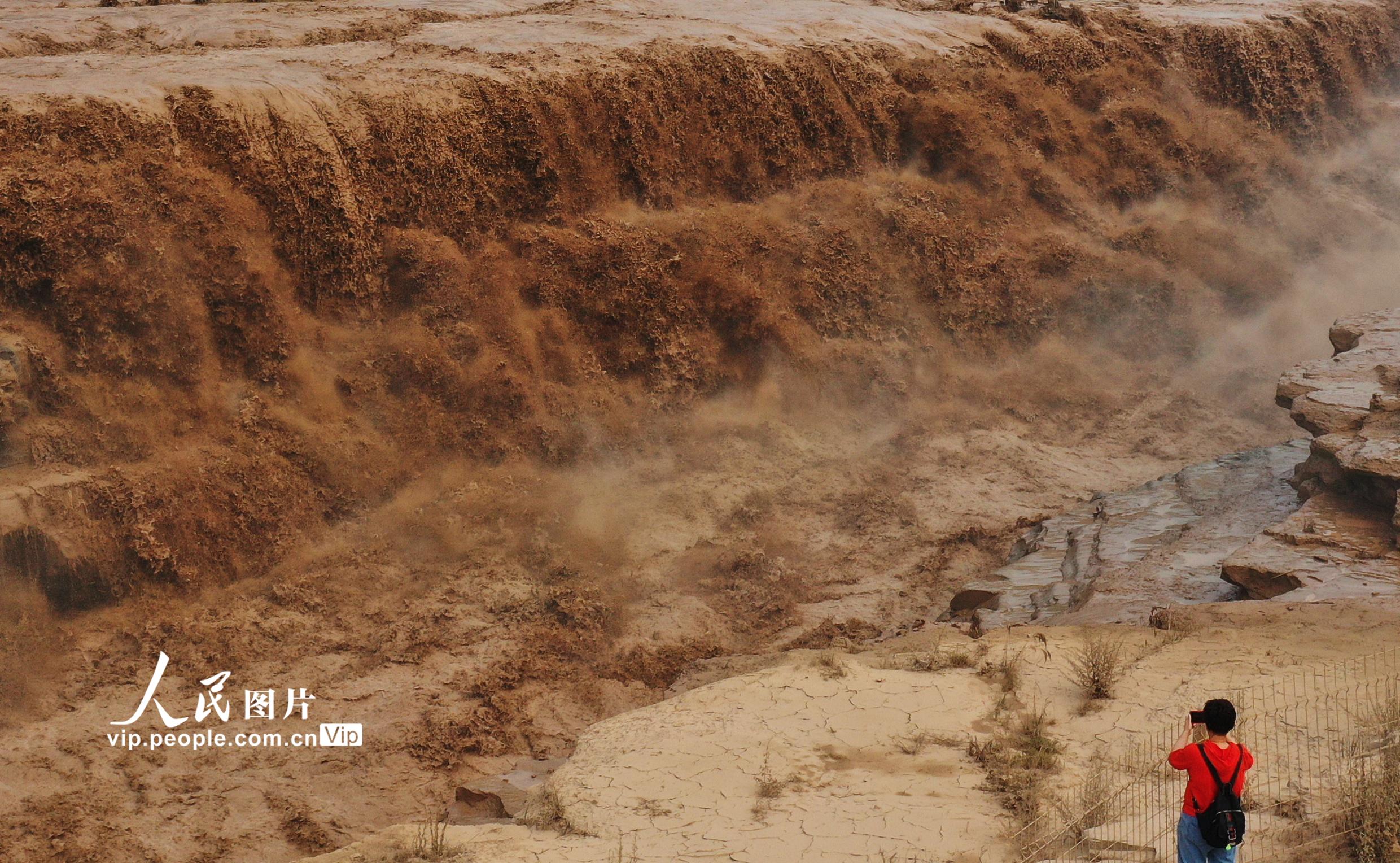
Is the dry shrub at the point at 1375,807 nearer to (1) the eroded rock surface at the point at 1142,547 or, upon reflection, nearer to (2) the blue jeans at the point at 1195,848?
(2) the blue jeans at the point at 1195,848

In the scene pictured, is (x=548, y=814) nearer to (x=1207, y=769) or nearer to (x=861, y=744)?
(x=861, y=744)

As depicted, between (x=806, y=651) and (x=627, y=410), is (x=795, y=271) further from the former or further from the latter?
(x=806, y=651)

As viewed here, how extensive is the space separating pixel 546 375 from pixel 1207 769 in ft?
26.7

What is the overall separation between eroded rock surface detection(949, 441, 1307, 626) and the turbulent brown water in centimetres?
81

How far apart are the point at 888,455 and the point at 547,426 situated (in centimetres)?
353

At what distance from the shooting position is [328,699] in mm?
8438

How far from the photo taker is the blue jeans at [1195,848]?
14.6ft

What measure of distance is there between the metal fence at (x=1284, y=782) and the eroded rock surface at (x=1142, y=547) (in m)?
1.57

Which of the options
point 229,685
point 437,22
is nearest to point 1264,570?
point 229,685

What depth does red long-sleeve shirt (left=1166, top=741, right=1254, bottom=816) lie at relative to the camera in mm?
4410

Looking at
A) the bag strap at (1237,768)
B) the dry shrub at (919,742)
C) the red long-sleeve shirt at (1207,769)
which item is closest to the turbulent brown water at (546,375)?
the dry shrub at (919,742)

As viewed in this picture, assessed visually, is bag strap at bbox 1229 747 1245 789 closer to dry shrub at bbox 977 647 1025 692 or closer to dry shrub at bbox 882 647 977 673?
dry shrub at bbox 977 647 1025 692

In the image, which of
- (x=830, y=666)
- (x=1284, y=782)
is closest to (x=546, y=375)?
(x=830, y=666)

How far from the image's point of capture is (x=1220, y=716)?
445 cm
